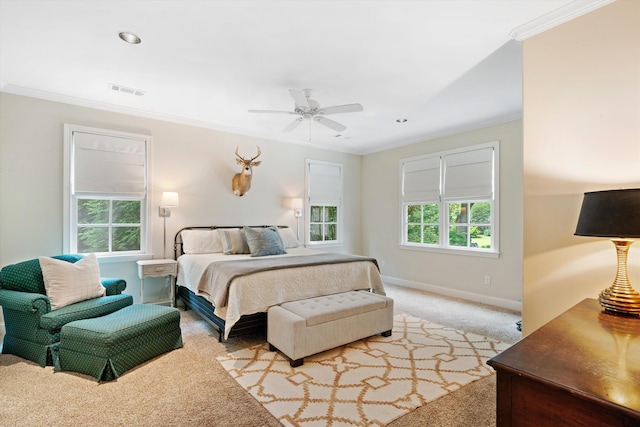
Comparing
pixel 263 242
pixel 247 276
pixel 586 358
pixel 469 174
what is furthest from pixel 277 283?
pixel 469 174

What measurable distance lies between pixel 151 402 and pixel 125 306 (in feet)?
4.27

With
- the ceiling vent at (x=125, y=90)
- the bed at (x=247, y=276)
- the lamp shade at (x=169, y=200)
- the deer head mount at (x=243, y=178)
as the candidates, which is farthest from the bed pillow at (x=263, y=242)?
the ceiling vent at (x=125, y=90)

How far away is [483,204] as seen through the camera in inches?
192

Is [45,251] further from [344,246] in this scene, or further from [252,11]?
[344,246]

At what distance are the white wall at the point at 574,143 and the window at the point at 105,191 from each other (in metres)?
4.55

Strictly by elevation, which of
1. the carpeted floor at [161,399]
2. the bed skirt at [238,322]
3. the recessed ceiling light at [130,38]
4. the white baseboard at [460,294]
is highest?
the recessed ceiling light at [130,38]

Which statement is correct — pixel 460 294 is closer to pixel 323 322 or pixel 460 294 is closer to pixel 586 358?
pixel 323 322

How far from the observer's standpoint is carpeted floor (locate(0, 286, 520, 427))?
6.57 feet

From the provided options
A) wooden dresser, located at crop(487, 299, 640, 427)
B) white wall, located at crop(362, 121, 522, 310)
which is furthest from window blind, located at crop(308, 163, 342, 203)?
wooden dresser, located at crop(487, 299, 640, 427)

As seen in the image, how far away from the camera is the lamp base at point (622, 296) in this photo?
5.41 feet

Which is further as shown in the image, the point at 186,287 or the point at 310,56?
the point at 186,287

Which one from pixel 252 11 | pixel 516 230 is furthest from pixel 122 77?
pixel 516 230

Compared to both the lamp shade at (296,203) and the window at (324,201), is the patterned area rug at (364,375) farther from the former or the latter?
the window at (324,201)

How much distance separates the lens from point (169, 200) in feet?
14.1
